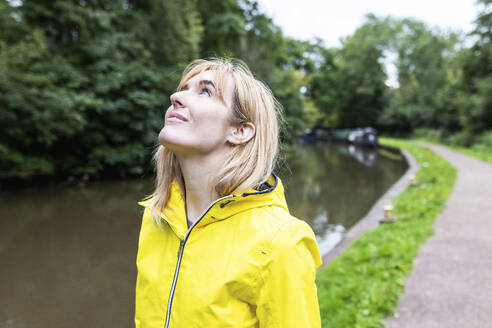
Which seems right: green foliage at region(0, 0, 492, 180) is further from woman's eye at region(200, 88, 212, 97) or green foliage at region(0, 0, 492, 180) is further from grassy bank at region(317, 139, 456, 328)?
grassy bank at region(317, 139, 456, 328)

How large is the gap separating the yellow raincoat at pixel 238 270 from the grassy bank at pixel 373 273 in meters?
2.12

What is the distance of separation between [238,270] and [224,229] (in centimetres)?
17

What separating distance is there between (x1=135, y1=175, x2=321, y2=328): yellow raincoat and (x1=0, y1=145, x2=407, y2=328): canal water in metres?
0.59

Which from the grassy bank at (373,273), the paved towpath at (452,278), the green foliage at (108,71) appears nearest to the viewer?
the paved towpath at (452,278)

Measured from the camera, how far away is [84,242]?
19.4 ft

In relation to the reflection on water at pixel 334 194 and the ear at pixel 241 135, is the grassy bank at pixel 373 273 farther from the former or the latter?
the ear at pixel 241 135

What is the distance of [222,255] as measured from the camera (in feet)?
→ 3.86

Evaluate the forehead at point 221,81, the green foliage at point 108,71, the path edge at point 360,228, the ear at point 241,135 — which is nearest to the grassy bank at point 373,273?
the path edge at point 360,228

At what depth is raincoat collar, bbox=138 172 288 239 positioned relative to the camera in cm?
122

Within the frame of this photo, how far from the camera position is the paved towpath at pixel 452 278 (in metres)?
2.96

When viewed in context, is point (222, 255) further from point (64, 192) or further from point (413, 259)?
point (64, 192)

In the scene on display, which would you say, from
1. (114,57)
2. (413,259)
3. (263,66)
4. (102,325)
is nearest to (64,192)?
(114,57)

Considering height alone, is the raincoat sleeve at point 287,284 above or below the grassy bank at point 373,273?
above

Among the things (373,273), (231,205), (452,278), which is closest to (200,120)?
(231,205)
